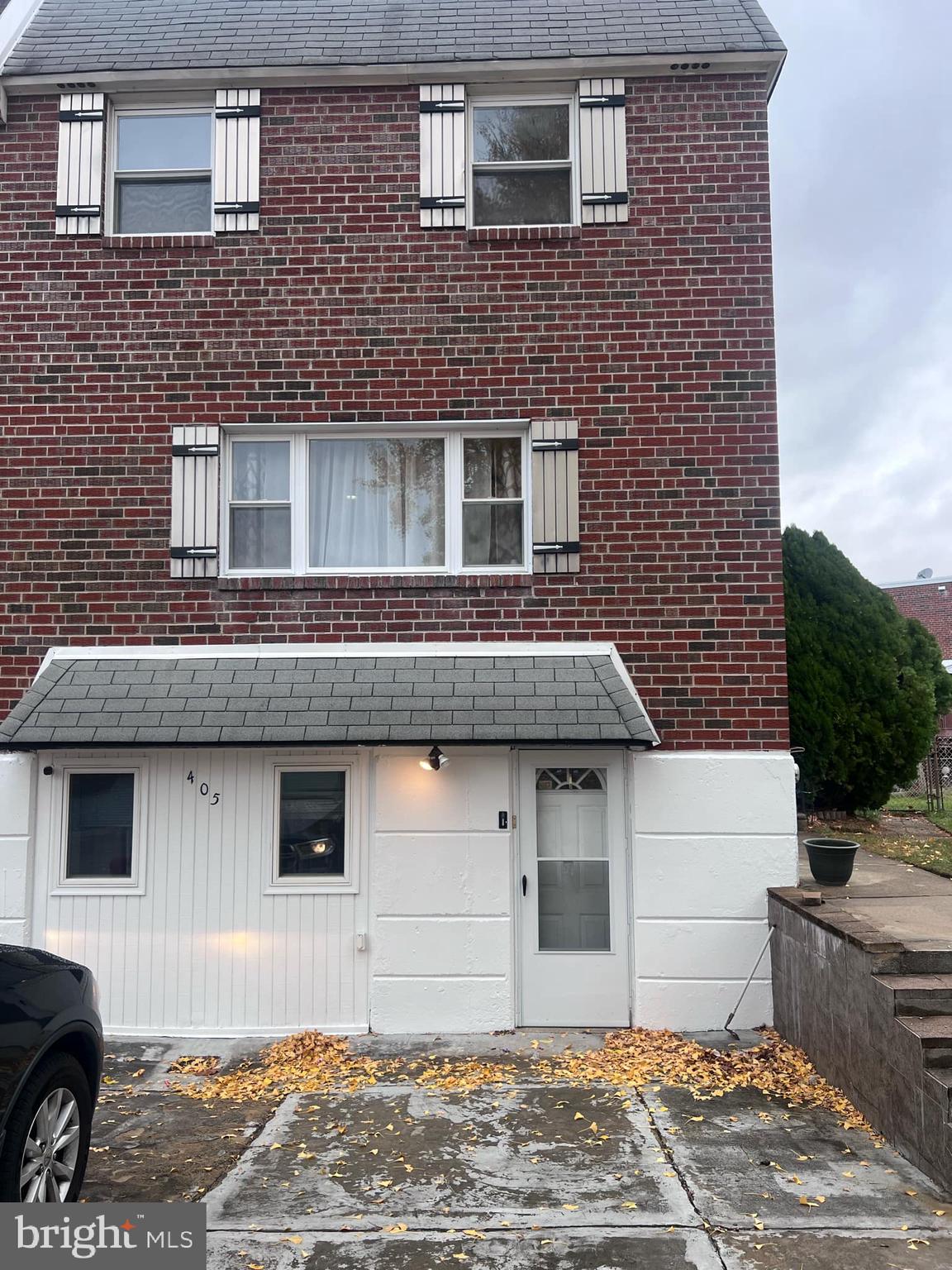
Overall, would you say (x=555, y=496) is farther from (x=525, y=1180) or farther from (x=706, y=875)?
(x=525, y=1180)

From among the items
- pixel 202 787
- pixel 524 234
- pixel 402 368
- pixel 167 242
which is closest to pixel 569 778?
pixel 202 787

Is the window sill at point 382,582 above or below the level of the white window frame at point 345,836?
above

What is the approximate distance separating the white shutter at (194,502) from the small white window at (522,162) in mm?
3061

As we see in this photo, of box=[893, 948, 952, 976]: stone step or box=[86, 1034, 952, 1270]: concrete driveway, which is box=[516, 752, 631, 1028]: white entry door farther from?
box=[893, 948, 952, 976]: stone step

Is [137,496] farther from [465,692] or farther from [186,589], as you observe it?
[465,692]

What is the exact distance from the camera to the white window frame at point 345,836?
24.4ft

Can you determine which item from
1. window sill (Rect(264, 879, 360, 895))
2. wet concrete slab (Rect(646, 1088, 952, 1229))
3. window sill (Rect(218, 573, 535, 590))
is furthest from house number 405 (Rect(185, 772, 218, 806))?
wet concrete slab (Rect(646, 1088, 952, 1229))

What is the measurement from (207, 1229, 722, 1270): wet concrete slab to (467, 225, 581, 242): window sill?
710 centimetres

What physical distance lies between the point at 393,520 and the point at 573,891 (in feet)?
11.2

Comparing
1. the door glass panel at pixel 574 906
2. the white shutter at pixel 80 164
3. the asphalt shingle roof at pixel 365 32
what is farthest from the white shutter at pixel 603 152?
the door glass panel at pixel 574 906

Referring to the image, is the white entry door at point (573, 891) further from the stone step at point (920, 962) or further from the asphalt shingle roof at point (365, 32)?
the asphalt shingle roof at point (365, 32)

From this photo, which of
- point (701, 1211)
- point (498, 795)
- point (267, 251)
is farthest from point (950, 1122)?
point (267, 251)

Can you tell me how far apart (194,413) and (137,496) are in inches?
33.3

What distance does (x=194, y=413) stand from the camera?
7.93 m
